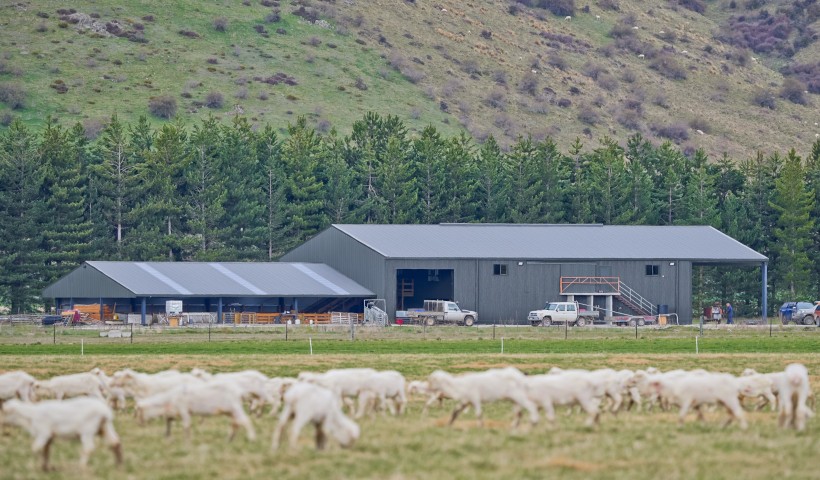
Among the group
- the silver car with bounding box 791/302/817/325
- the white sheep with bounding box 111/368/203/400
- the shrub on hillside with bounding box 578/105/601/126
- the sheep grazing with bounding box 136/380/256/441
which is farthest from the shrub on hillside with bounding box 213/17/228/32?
the sheep grazing with bounding box 136/380/256/441

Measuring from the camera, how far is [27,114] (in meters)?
145

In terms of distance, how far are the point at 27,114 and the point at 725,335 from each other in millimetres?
94850

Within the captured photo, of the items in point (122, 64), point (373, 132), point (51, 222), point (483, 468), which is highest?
point (122, 64)

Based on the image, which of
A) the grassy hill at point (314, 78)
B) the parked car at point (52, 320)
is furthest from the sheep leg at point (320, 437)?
the grassy hill at point (314, 78)

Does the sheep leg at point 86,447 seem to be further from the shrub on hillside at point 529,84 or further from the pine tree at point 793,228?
the shrub on hillside at point 529,84

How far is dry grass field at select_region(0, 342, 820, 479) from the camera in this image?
815 inches

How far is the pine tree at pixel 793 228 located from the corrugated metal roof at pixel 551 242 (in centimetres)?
1266

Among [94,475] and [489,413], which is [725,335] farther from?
[94,475]

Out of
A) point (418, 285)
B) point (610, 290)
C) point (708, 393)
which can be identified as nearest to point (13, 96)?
point (418, 285)

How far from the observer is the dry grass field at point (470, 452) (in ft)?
67.9

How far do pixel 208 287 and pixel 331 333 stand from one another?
16.9m

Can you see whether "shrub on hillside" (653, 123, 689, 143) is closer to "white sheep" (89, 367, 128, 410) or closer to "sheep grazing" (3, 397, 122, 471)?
"white sheep" (89, 367, 128, 410)

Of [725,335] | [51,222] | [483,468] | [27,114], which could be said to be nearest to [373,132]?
[51,222]

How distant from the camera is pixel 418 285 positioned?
93938mm
